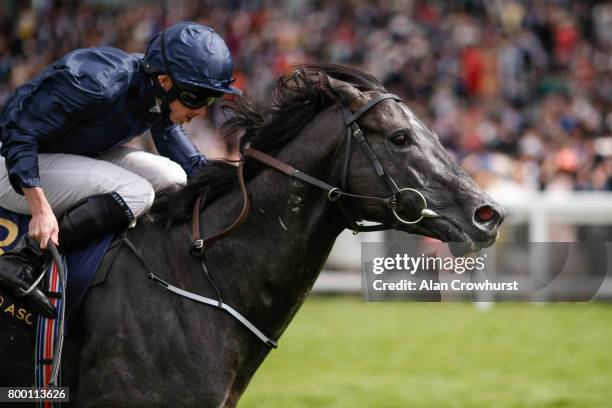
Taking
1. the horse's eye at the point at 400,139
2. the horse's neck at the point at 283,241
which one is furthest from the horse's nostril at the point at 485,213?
the horse's neck at the point at 283,241

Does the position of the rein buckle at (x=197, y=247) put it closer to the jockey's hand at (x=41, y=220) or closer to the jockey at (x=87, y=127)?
the jockey at (x=87, y=127)

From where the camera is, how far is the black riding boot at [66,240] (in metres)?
3.75

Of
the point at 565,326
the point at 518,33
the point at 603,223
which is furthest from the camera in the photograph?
the point at 518,33

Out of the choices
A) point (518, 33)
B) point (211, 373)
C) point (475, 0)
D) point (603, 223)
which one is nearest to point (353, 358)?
point (603, 223)

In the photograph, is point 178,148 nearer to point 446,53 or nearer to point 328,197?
point 328,197

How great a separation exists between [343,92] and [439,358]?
531cm

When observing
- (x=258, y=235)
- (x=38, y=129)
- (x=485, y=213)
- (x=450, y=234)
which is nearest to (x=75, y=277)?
(x=38, y=129)

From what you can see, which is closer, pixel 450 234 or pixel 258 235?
pixel 450 234

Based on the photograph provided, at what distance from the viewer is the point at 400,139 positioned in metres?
3.82

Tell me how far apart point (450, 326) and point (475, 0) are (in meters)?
11.4

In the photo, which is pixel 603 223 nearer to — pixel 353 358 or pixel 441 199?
pixel 353 358

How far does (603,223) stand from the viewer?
11.7m

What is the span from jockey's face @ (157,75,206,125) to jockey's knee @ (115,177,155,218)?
31 centimetres

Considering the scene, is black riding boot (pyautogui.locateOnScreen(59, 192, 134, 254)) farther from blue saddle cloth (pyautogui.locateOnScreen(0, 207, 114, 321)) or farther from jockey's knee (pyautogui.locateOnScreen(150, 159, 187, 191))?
jockey's knee (pyautogui.locateOnScreen(150, 159, 187, 191))
